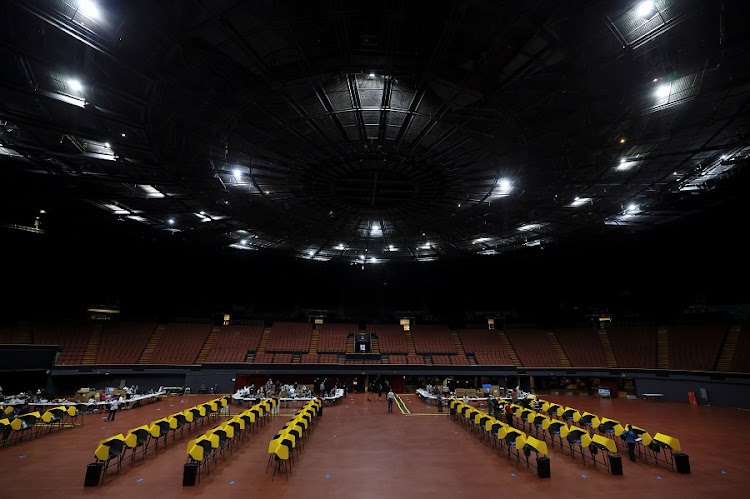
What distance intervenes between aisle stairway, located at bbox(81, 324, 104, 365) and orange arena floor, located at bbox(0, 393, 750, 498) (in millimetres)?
16779

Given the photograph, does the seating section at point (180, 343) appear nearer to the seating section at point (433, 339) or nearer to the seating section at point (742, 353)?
the seating section at point (433, 339)

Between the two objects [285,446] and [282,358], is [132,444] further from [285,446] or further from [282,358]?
[282,358]

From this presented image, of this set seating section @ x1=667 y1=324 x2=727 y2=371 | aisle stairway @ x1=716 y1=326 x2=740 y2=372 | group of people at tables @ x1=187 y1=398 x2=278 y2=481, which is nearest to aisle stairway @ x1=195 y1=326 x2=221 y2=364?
group of people at tables @ x1=187 y1=398 x2=278 y2=481

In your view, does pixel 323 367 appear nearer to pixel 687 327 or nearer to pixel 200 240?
pixel 200 240

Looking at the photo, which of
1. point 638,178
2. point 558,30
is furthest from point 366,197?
point 638,178

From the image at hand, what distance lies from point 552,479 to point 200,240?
97.9ft

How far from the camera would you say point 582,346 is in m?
38.4

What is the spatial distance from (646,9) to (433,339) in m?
35.7

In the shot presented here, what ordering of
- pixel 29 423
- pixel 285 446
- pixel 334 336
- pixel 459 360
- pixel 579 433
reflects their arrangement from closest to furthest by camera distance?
pixel 285 446 < pixel 579 433 < pixel 29 423 < pixel 459 360 < pixel 334 336

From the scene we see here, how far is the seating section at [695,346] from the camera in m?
29.6

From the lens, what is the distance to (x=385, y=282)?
46781mm

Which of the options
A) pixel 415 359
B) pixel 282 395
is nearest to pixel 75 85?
pixel 282 395

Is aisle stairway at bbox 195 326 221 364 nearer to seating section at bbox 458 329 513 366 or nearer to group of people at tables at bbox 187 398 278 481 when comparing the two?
group of people at tables at bbox 187 398 278 481

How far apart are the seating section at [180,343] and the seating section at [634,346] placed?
1671 inches
